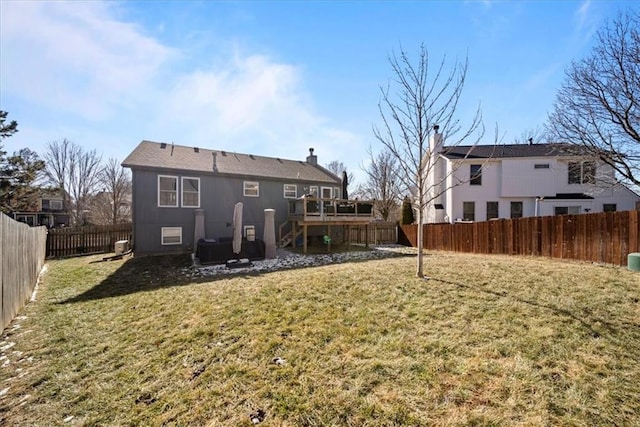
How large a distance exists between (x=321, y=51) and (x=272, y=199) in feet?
30.3

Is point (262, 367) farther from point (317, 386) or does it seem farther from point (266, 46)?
point (266, 46)

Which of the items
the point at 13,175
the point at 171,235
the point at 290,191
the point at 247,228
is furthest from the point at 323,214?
the point at 13,175

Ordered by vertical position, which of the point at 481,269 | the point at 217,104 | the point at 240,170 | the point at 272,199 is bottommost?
the point at 481,269

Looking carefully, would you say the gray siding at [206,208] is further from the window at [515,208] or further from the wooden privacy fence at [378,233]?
the window at [515,208]

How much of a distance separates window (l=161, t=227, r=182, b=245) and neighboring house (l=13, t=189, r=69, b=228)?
29.6 metres

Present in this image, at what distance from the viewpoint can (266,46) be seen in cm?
812

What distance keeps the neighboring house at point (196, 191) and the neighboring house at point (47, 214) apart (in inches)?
1149

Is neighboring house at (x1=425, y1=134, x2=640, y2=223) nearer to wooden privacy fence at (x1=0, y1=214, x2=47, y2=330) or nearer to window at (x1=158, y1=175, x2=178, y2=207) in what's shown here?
window at (x1=158, y1=175, x2=178, y2=207)

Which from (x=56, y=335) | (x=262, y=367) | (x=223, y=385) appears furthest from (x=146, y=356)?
(x=56, y=335)

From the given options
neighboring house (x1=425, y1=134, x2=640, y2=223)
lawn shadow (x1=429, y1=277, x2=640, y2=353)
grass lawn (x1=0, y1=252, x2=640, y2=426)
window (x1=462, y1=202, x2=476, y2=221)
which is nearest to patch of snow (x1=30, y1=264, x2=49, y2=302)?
grass lawn (x1=0, y1=252, x2=640, y2=426)

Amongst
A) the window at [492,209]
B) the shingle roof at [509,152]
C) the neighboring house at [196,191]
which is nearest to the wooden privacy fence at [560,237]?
the window at [492,209]

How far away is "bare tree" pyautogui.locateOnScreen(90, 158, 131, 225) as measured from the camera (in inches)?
1142

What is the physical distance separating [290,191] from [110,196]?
1005 inches

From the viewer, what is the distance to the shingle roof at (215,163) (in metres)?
13.3
